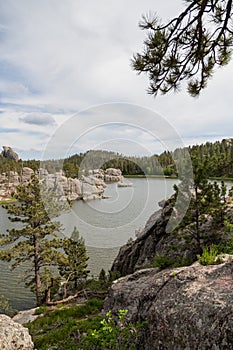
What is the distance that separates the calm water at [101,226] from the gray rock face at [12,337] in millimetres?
10574

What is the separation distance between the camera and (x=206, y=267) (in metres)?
4.86

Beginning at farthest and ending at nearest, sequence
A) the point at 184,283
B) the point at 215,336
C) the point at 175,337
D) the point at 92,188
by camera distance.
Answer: the point at 92,188
the point at 184,283
the point at 175,337
the point at 215,336

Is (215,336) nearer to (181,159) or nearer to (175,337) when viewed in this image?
(175,337)

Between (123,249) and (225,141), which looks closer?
(123,249)

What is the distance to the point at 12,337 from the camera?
435cm

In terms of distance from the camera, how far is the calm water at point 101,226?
1820cm

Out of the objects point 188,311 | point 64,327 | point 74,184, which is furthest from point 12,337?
point 74,184

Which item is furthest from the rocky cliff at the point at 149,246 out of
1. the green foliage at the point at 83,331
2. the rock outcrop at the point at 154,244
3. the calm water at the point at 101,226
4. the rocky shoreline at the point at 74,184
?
→ the green foliage at the point at 83,331

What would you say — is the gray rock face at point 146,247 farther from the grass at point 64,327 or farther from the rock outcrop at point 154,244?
the grass at point 64,327

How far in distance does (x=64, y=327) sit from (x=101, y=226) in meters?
15.6

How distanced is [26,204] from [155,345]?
12.7 meters

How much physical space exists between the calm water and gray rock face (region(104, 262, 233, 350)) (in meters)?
10.6

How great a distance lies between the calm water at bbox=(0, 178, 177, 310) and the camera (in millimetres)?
18203

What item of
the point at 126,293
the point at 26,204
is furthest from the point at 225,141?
the point at 126,293
